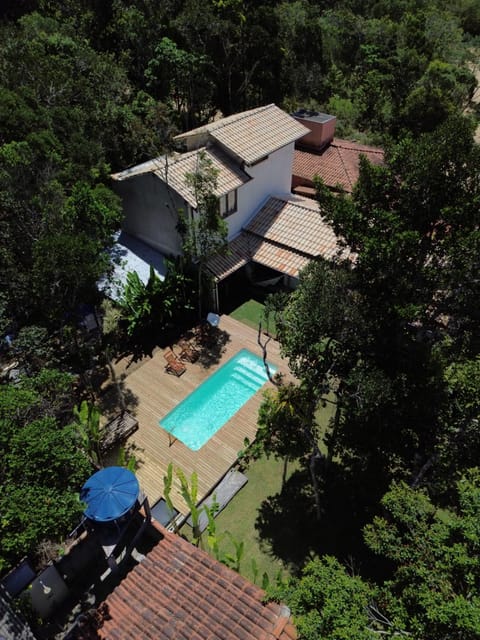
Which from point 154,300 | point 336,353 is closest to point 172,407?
point 154,300

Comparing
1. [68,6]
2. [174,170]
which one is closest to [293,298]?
[174,170]

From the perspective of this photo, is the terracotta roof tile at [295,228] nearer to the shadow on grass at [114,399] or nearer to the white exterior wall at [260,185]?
the white exterior wall at [260,185]

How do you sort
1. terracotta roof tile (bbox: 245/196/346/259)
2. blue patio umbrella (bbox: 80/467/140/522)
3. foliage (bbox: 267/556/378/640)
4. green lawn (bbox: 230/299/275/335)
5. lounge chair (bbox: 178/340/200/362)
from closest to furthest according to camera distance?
foliage (bbox: 267/556/378/640)
blue patio umbrella (bbox: 80/467/140/522)
lounge chair (bbox: 178/340/200/362)
terracotta roof tile (bbox: 245/196/346/259)
green lawn (bbox: 230/299/275/335)

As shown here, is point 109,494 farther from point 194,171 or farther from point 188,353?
point 194,171

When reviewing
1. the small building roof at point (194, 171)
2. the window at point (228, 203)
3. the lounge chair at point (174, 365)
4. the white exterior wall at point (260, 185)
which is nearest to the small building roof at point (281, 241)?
the white exterior wall at point (260, 185)

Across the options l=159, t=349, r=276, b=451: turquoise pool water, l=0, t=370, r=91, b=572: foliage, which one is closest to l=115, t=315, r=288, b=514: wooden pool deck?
l=159, t=349, r=276, b=451: turquoise pool water

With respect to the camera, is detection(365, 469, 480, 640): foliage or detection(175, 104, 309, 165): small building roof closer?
detection(365, 469, 480, 640): foliage

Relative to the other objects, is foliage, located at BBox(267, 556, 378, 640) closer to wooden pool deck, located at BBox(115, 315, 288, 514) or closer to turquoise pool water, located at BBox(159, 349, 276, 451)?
wooden pool deck, located at BBox(115, 315, 288, 514)
